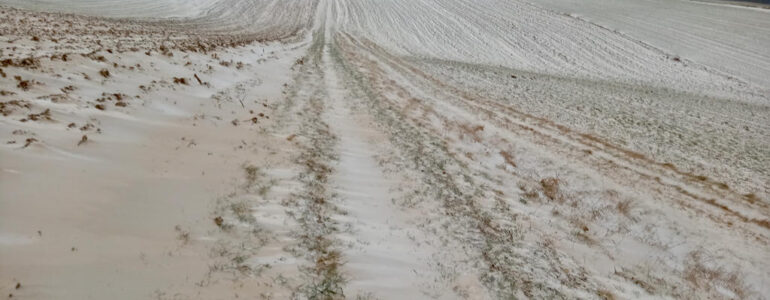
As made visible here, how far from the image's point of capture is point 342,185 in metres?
6.74

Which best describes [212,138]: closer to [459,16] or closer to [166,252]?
[166,252]

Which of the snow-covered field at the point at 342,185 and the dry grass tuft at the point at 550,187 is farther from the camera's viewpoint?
the dry grass tuft at the point at 550,187

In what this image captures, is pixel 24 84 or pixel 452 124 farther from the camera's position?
pixel 452 124

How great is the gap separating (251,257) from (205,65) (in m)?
9.51

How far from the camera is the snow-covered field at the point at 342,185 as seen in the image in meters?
4.29

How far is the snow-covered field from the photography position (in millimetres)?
4293

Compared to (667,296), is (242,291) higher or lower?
higher

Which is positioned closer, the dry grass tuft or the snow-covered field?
the snow-covered field

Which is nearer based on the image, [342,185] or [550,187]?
[342,185]

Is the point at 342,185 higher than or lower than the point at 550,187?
higher

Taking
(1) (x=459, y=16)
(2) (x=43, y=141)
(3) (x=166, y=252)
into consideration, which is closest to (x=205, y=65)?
(2) (x=43, y=141)

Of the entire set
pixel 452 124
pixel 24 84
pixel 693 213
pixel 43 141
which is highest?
pixel 24 84

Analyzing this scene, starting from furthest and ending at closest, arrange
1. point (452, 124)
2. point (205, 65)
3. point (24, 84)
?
1. point (205, 65)
2. point (452, 124)
3. point (24, 84)

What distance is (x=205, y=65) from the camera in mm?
12352
